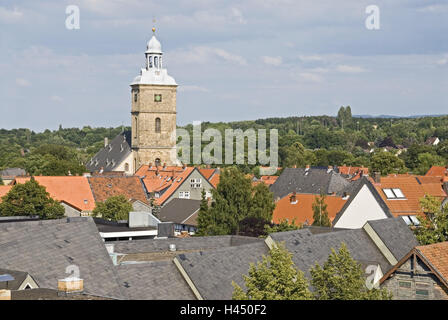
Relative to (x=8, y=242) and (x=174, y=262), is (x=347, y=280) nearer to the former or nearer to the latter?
(x=174, y=262)

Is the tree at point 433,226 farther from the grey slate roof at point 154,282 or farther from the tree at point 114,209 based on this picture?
the tree at point 114,209

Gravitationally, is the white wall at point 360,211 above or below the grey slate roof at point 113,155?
below

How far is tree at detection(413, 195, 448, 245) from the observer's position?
36938mm

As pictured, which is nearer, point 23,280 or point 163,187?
point 23,280

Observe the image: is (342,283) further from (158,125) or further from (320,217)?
(158,125)

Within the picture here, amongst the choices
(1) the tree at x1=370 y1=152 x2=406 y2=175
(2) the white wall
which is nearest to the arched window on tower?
(1) the tree at x1=370 y1=152 x2=406 y2=175

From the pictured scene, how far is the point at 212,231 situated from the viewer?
4984cm

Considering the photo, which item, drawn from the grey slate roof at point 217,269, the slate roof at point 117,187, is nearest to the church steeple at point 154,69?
the slate roof at point 117,187

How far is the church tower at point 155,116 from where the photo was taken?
112 m

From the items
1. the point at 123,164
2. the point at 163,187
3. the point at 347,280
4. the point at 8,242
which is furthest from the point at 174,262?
the point at 123,164

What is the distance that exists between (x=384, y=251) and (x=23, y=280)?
61.8 ft

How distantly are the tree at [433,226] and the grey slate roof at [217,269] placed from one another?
1068cm

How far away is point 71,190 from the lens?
3169 inches

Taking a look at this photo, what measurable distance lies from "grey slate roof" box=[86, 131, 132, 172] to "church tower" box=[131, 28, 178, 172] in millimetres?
4870
